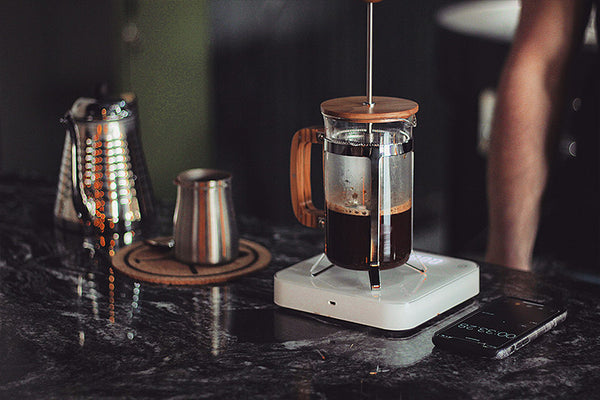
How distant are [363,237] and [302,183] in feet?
0.50

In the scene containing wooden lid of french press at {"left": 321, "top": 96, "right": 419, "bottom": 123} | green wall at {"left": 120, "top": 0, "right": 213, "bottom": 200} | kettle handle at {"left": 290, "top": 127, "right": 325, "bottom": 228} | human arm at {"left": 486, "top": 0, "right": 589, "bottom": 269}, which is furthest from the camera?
green wall at {"left": 120, "top": 0, "right": 213, "bottom": 200}

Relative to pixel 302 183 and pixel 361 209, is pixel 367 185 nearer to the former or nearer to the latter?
pixel 361 209

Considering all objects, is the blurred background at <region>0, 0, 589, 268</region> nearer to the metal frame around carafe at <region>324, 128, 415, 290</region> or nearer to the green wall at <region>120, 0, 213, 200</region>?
the green wall at <region>120, 0, 213, 200</region>

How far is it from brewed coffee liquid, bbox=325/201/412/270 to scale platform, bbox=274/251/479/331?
31mm

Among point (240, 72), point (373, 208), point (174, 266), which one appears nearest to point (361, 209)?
point (373, 208)

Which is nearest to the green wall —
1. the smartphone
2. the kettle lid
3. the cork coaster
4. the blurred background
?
the blurred background

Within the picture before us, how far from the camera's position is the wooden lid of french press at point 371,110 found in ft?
3.20

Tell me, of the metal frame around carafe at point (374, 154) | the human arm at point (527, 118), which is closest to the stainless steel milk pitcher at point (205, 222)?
the metal frame around carafe at point (374, 154)

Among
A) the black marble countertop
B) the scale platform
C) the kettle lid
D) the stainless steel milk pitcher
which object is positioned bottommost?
the black marble countertop

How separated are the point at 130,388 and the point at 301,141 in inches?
17.1

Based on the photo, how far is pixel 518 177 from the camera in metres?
1.59

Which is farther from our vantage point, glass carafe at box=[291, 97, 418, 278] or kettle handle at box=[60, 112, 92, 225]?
kettle handle at box=[60, 112, 92, 225]

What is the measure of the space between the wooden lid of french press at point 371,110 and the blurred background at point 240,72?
8.09ft

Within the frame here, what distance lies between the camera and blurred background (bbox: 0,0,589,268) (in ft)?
11.7
